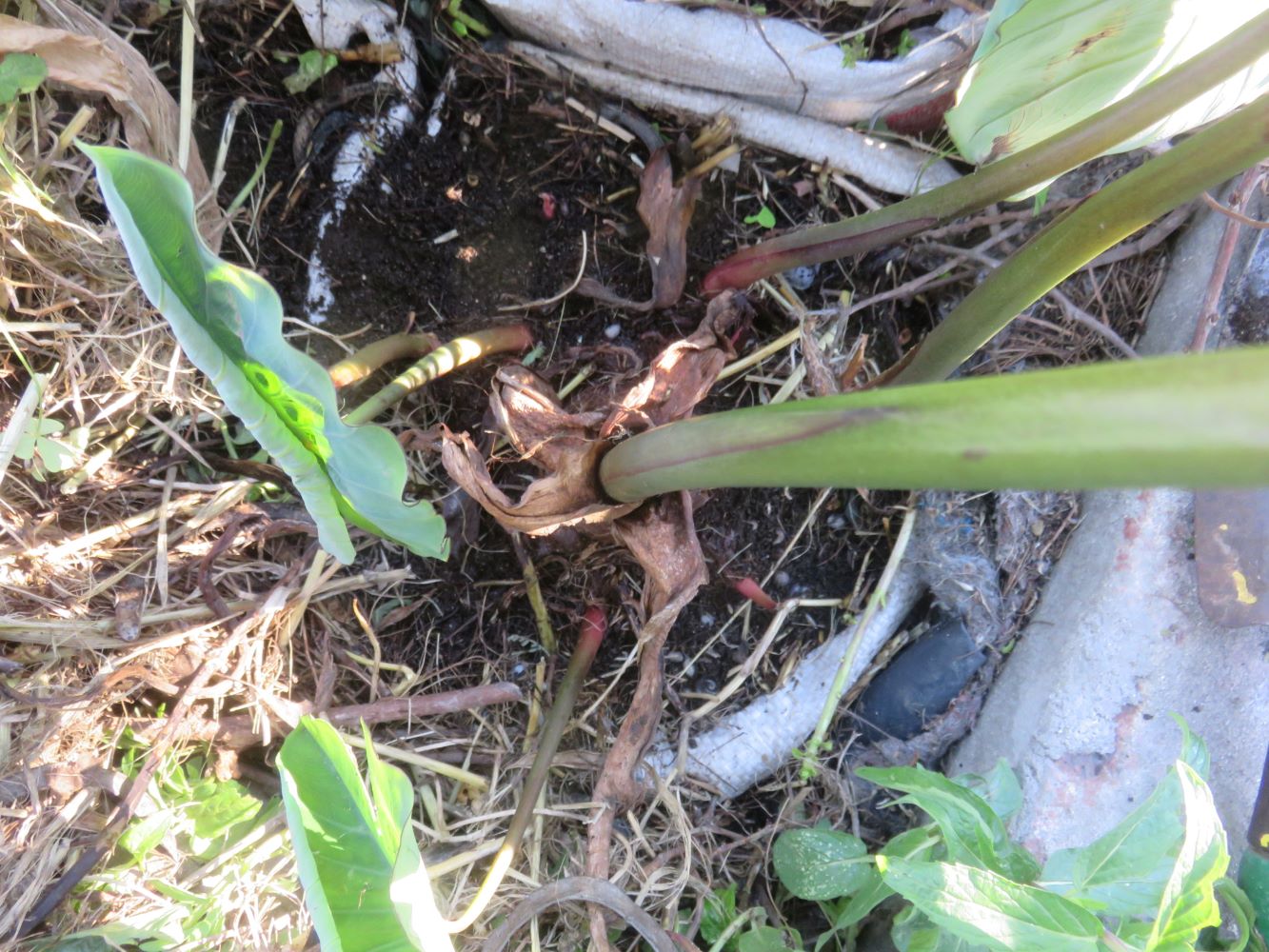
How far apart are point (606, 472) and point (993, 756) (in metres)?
0.73

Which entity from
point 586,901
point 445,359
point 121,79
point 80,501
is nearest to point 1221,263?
→ point 445,359

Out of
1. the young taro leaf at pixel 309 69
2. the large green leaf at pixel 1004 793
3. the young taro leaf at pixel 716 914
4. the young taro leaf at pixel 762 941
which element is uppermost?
the young taro leaf at pixel 309 69

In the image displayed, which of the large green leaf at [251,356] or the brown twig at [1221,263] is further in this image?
the brown twig at [1221,263]

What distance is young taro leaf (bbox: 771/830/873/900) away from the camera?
2.82ft

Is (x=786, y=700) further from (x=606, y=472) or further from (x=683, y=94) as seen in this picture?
(x=683, y=94)

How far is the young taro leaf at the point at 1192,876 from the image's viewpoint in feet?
1.59

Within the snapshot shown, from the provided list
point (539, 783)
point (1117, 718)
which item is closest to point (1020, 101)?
point (1117, 718)

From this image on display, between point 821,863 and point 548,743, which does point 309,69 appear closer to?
point 548,743

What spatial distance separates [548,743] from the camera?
2.88ft

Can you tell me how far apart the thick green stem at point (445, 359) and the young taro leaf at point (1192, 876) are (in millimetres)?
716

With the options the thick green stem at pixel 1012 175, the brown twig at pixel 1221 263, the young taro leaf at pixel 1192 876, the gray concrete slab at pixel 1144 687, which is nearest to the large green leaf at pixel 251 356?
the thick green stem at pixel 1012 175

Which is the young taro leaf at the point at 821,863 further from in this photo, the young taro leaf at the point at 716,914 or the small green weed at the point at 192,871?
the small green weed at the point at 192,871

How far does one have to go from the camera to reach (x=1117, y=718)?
0.95 metres

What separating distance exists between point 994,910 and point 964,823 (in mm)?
142
